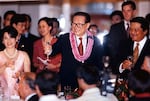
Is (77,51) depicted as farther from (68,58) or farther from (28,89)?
(28,89)

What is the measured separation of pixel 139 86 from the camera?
241 centimetres

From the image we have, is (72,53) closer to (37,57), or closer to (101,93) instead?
(37,57)

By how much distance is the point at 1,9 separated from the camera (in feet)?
17.1

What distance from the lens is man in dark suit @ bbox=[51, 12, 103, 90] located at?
3242 mm

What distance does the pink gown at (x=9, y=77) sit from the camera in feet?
9.83

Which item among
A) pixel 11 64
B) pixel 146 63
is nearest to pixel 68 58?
pixel 11 64

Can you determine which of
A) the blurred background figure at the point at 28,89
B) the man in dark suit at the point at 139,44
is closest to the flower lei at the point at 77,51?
the man in dark suit at the point at 139,44

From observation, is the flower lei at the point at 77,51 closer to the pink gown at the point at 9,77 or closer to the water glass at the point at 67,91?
the water glass at the point at 67,91

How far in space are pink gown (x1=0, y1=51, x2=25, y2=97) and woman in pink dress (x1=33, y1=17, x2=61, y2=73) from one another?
0.27 m

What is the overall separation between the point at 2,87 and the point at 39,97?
643mm

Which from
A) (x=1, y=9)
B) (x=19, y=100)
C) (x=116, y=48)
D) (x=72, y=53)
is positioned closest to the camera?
(x=19, y=100)

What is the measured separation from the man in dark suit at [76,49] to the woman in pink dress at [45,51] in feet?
0.16

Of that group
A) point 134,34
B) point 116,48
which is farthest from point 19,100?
point 116,48

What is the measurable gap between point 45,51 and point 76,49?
260mm
